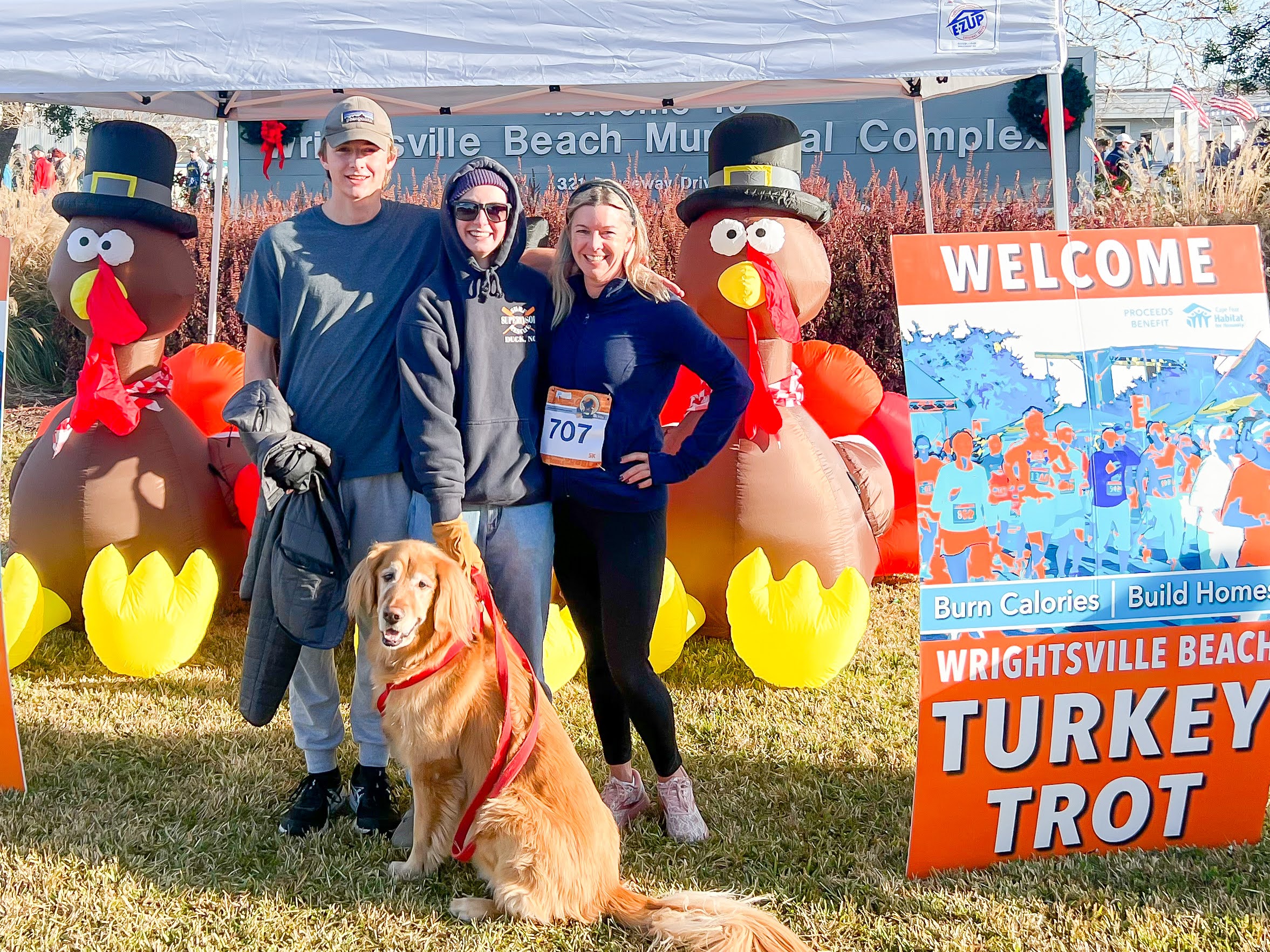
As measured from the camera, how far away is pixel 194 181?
14.5m

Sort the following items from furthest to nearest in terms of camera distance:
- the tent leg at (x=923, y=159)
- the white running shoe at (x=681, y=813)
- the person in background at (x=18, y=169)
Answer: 1. the person in background at (x=18, y=169)
2. the tent leg at (x=923, y=159)
3. the white running shoe at (x=681, y=813)

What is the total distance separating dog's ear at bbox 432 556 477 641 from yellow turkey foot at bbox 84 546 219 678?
A: 6.41 feet

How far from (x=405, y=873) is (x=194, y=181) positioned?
Answer: 14.1 meters

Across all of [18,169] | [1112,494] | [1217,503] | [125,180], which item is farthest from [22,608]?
[18,169]

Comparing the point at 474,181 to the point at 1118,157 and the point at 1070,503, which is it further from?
the point at 1118,157

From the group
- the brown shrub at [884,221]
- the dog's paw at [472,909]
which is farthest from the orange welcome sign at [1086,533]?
the brown shrub at [884,221]

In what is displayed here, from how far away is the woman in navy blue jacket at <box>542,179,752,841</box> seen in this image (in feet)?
8.64

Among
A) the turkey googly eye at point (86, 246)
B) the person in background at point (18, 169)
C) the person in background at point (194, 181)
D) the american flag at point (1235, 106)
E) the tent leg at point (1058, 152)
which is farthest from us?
the person in background at point (194, 181)

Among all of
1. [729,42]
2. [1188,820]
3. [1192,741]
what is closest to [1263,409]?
[1192,741]

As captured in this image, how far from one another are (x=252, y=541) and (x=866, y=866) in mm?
1916

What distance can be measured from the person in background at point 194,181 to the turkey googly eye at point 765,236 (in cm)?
813

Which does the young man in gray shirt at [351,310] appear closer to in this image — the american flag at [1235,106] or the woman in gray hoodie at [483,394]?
the woman in gray hoodie at [483,394]

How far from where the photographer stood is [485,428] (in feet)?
8.60

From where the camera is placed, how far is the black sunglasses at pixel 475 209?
256 centimetres
